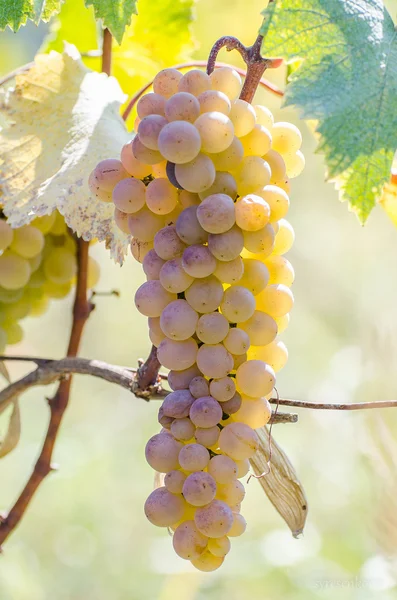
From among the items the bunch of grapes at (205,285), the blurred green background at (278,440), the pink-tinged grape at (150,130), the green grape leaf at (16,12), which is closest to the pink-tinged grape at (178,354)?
the bunch of grapes at (205,285)

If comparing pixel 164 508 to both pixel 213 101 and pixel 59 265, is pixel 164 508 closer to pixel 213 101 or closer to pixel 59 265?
pixel 213 101

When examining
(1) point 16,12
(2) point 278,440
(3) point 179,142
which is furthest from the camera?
(2) point 278,440

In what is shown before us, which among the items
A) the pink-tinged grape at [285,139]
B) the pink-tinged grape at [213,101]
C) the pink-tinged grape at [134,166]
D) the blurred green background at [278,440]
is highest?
the pink-tinged grape at [213,101]

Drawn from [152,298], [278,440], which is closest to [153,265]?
[152,298]

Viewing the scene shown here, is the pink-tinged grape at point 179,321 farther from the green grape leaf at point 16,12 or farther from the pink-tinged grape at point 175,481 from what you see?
the green grape leaf at point 16,12

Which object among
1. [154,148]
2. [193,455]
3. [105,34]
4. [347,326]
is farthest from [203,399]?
[347,326]

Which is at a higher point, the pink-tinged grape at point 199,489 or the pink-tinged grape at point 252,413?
the pink-tinged grape at point 252,413

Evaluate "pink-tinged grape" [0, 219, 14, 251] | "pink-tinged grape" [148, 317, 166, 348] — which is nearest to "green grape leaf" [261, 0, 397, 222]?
"pink-tinged grape" [148, 317, 166, 348]
